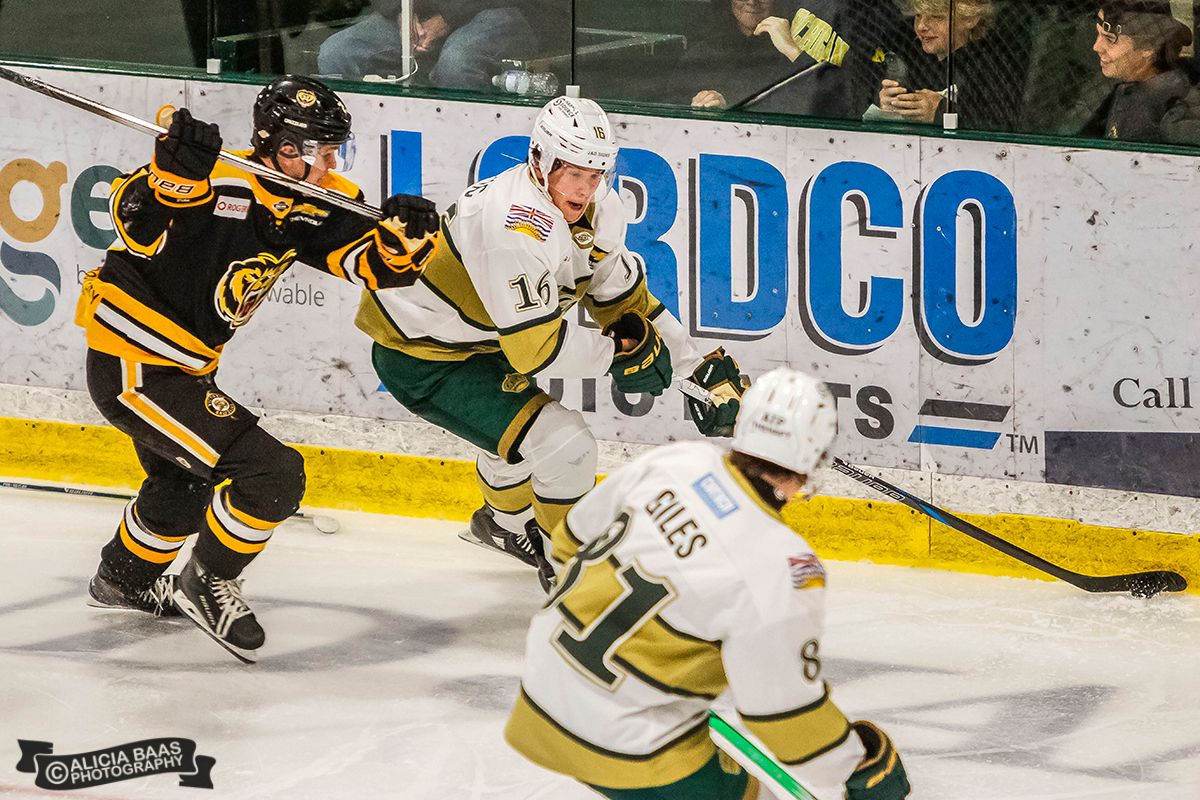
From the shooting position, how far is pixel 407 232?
4.29m

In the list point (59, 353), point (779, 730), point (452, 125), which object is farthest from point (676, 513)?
point (59, 353)

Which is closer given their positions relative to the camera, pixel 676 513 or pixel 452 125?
pixel 676 513

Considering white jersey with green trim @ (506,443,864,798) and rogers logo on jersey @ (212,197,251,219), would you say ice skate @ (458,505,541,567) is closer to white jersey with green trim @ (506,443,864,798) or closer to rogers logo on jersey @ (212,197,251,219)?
rogers logo on jersey @ (212,197,251,219)

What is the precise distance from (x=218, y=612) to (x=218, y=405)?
19.7 inches

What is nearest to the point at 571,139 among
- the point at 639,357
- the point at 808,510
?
the point at 639,357

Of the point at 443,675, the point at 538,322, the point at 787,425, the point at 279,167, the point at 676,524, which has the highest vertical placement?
the point at 279,167

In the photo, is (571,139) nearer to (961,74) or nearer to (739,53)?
(739,53)

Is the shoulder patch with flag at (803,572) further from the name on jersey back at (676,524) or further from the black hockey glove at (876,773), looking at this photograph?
the black hockey glove at (876,773)

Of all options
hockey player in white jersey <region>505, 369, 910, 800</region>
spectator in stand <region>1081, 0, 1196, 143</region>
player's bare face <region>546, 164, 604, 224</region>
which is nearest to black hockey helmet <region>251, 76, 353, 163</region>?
player's bare face <region>546, 164, 604, 224</region>

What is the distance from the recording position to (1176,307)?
4750 millimetres

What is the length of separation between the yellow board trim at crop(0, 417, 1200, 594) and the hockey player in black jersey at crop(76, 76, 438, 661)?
1.14 m

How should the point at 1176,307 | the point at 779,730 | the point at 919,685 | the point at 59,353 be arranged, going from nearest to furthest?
the point at 779,730 < the point at 919,685 < the point at 1176,307 < the point at 59,353

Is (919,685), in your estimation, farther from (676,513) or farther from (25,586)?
(25,586)

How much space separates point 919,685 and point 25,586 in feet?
7.64
